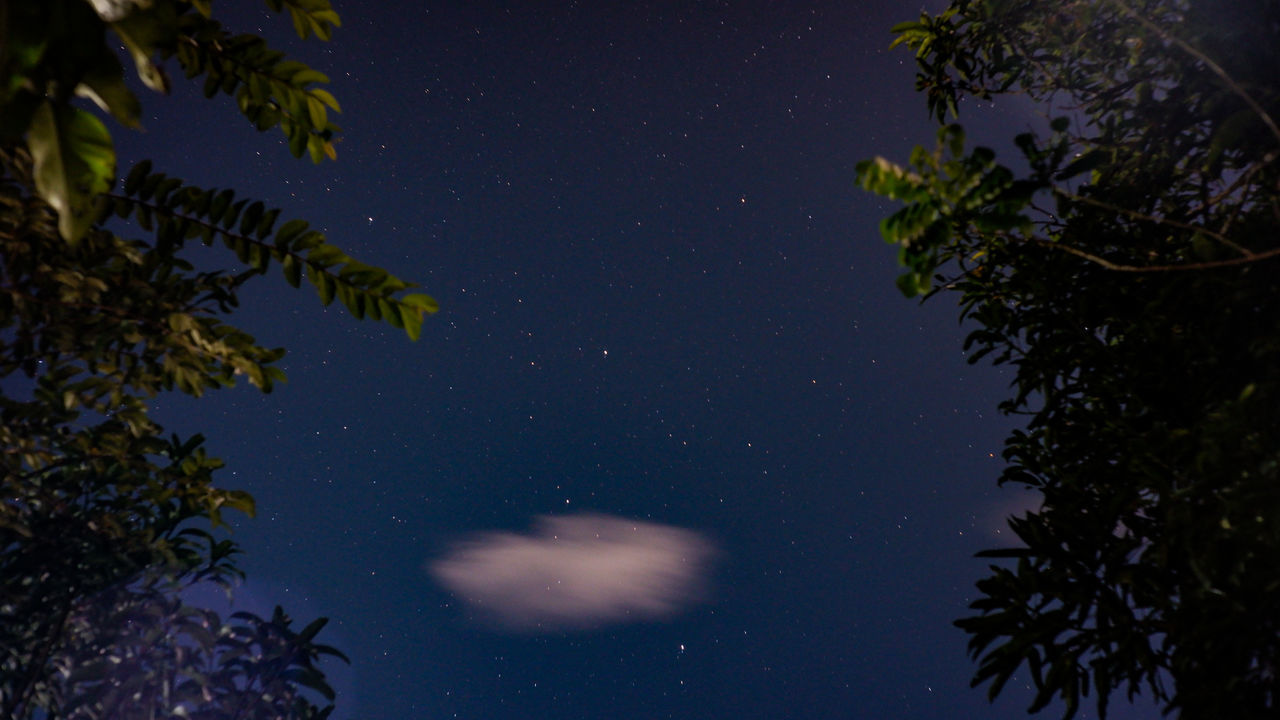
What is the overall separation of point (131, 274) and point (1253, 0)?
408 centimetres

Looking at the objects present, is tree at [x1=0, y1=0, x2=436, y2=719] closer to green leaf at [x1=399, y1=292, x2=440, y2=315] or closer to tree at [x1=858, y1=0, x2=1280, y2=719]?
green leaf at [x1=399, y1=292, x2=440, y2=315]

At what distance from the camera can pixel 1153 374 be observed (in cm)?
246

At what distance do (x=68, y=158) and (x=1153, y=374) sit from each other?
3.01 meters

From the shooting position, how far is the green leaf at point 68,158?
0.71 metres

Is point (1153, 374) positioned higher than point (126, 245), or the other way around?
point (126, 245)

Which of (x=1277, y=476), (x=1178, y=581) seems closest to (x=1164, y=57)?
(x=1277, y=476)

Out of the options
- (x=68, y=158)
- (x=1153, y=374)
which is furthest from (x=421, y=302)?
(x=1153, y=374)

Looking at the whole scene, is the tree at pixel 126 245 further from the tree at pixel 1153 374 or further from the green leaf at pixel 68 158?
the tree at pixel 1153 374

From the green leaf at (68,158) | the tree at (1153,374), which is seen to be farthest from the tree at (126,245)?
the tree at (1153,374)

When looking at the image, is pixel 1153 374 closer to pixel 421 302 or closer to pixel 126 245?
pixel 421 302

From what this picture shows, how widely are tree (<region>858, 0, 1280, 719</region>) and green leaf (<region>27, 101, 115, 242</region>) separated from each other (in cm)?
151

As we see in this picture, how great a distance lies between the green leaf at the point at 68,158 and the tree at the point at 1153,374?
1.51 meters

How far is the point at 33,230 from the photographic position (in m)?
2.08

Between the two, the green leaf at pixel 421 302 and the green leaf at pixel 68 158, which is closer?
the green leaf at pixel 68 158
